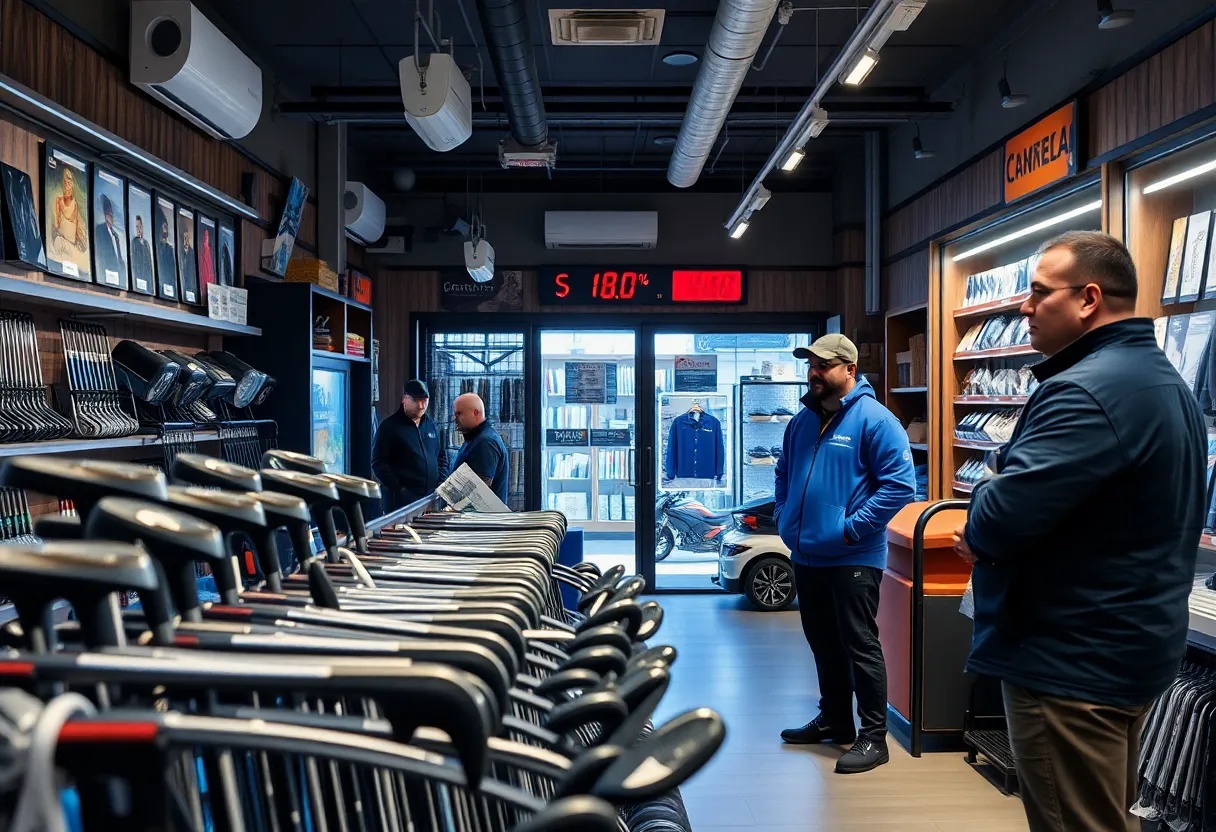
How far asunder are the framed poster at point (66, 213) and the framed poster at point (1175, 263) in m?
4.27

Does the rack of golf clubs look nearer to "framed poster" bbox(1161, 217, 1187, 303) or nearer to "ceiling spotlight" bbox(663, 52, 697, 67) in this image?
"framed poster" bbox(1161, 217, 1187, 303)

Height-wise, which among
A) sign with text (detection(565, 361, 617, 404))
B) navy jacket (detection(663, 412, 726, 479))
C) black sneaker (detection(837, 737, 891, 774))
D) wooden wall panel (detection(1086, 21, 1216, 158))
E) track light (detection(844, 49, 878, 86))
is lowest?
black sneaker (detection(837, 737, 891, 774))

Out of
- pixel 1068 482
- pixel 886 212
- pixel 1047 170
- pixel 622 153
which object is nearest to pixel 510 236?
pixel 622 153

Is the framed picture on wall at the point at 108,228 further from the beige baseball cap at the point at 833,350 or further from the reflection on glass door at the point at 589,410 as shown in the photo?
the reflection on glass door at the point at 589,410

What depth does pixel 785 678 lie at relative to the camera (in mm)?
5523

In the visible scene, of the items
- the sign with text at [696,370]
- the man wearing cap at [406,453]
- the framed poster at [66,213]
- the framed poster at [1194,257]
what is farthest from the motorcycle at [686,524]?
the framed poster at [66,213]

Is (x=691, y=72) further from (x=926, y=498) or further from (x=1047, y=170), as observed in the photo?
(x=926, y=498)

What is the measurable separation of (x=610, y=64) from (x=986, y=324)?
283cm

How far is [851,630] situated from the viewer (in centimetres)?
408

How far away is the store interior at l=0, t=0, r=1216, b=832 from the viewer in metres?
0.87

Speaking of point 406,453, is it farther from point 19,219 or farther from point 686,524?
point 19,219

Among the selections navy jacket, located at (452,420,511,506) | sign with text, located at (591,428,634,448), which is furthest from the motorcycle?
navy jacket, located at (452,420,511,506)

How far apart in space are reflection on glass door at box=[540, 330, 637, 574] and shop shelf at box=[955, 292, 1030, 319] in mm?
3193

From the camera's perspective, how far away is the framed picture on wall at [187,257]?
15.6 feet
